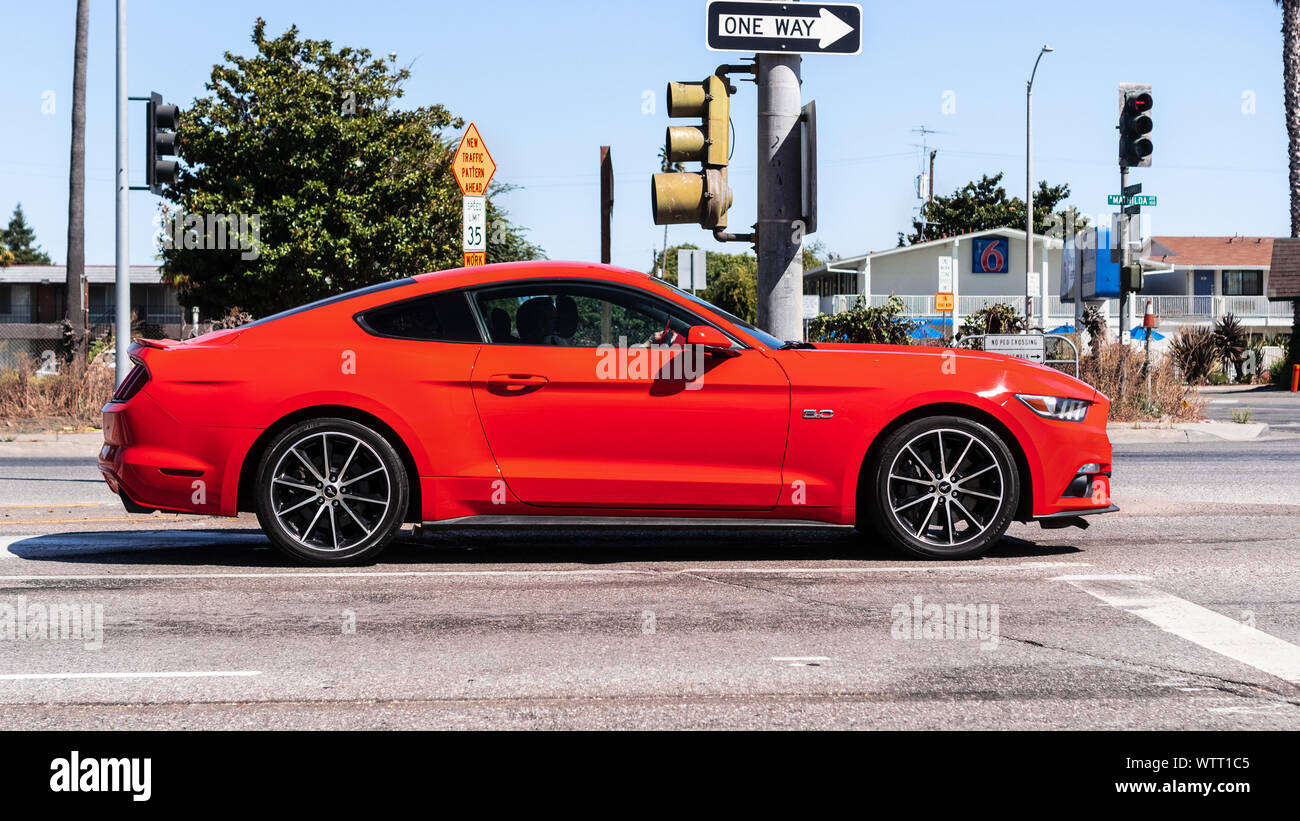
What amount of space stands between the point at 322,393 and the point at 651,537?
2353 millimetres

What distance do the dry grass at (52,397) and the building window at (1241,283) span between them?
2313 inches

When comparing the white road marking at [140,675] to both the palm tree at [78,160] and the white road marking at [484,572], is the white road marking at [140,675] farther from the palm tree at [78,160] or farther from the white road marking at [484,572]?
the palm tree at [78,160]

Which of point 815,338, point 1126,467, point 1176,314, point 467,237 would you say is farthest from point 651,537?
point 1176,314

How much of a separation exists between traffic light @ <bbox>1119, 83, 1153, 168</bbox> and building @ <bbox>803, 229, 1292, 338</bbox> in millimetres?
40888

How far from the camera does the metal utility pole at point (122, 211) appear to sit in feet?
43.4

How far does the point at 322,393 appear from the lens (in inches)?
267

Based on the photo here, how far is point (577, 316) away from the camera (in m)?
7.02

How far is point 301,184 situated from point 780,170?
99.8 ft

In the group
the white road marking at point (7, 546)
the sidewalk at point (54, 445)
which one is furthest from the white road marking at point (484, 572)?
the sidewalk at point (54, 445)

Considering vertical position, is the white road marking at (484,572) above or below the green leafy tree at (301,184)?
below

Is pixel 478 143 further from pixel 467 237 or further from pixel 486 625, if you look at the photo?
pixel 486 625

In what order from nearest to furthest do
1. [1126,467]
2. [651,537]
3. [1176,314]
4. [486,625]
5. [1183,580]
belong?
[486,625] → [1183,580] → [651,537] → [1126,467] → [1176,314]

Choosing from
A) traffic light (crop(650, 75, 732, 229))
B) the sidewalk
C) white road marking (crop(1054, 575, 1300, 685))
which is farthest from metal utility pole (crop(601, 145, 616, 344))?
the sidewalk

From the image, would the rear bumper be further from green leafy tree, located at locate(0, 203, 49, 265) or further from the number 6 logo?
green leafy tree, located at locate(0, 203, 49, 265)
